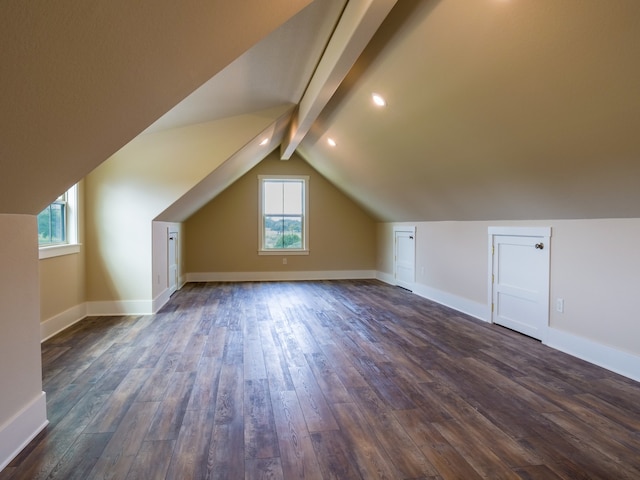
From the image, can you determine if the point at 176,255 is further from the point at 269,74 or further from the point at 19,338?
the point at 19,338

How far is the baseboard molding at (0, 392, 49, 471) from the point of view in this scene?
1809 mm

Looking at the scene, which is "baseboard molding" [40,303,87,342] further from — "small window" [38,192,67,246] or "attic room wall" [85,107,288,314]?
"small window" [38,192,67,246]

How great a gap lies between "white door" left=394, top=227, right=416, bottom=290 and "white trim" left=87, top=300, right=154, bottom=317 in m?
3.94

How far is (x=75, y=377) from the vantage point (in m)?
2.85

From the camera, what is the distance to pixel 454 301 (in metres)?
5.32

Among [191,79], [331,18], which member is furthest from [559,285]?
[191,79]

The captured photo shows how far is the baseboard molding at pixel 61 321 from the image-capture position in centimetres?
379

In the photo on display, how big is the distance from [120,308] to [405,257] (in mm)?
4365

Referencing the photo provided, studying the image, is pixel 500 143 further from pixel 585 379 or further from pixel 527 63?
pixel 585 379

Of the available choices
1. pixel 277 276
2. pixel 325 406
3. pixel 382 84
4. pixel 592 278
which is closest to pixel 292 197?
pixel 277 276

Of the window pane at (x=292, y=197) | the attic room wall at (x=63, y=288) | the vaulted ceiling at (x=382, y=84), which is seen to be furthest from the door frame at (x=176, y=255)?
the window pane at (x=292, y=197)

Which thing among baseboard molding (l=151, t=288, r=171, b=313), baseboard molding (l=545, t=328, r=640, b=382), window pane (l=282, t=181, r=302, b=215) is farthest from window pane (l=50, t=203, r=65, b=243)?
baseboard molding (l=545, t=328, r=640, b=382)

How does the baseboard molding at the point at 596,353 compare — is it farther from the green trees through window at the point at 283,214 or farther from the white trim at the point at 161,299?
the green trees through window at the point at 283,214

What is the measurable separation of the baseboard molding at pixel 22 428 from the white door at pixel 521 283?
3.88 metres
